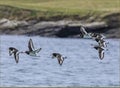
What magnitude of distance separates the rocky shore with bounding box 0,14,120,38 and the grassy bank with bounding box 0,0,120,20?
107 inches

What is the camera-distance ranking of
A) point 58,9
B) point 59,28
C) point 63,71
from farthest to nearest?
point 58,9
point 59,28
point 63,71

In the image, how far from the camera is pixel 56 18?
401 ft

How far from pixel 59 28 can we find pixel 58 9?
13207 mm

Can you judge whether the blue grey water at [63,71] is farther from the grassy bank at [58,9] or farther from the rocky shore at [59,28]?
the grassy bank at [58,9]

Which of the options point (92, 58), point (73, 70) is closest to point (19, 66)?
point (73, 70)

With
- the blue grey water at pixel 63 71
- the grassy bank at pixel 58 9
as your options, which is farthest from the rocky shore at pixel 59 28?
the blue grey water at pixel 63 71

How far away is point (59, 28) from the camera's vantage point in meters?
117

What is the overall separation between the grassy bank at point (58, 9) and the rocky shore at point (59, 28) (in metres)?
2.71

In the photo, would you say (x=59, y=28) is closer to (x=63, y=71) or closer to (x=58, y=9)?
(x=58, y=9)

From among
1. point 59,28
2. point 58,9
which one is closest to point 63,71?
point 59,28

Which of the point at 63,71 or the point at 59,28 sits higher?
the point at 59,28

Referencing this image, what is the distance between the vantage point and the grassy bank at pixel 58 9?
12344cm

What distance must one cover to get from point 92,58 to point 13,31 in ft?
169

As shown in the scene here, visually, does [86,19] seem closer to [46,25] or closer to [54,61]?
[46,25]
